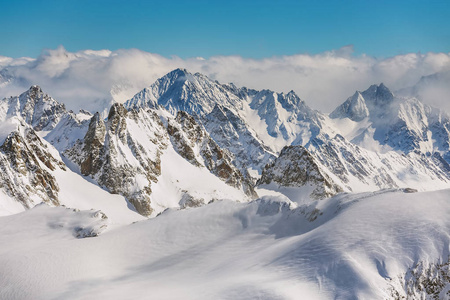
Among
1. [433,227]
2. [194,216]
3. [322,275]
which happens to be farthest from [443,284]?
[194,216]

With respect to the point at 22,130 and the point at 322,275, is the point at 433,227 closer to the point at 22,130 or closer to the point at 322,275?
the point at 322,275

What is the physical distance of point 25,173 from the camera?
368 feet

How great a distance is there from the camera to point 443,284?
132 feet

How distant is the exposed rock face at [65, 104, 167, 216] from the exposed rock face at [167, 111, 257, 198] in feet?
66.3

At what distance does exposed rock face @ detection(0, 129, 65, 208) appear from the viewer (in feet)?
347

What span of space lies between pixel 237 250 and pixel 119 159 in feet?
297

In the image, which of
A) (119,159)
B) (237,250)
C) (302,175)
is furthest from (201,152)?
(237,250)

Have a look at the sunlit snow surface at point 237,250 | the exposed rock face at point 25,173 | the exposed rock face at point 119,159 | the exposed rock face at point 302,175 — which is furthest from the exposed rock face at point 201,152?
the sunlit snow surface at point 237,250

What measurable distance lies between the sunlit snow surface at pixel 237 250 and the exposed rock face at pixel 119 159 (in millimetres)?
58720

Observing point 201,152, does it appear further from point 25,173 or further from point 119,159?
point 25,173

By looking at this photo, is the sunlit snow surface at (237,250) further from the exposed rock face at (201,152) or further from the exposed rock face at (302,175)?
the exposed rock face at (302,175)

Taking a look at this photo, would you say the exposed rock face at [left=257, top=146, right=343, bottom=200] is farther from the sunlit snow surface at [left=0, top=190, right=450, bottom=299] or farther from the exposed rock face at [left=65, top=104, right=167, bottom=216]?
the sunlit snow surface at [left=0, top=190, right=450, bottom=299]

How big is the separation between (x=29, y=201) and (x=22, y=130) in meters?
28.6

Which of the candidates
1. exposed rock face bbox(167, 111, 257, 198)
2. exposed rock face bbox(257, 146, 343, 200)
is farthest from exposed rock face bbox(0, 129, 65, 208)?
exposed rock face bbox(257, 146, 343, 200)
